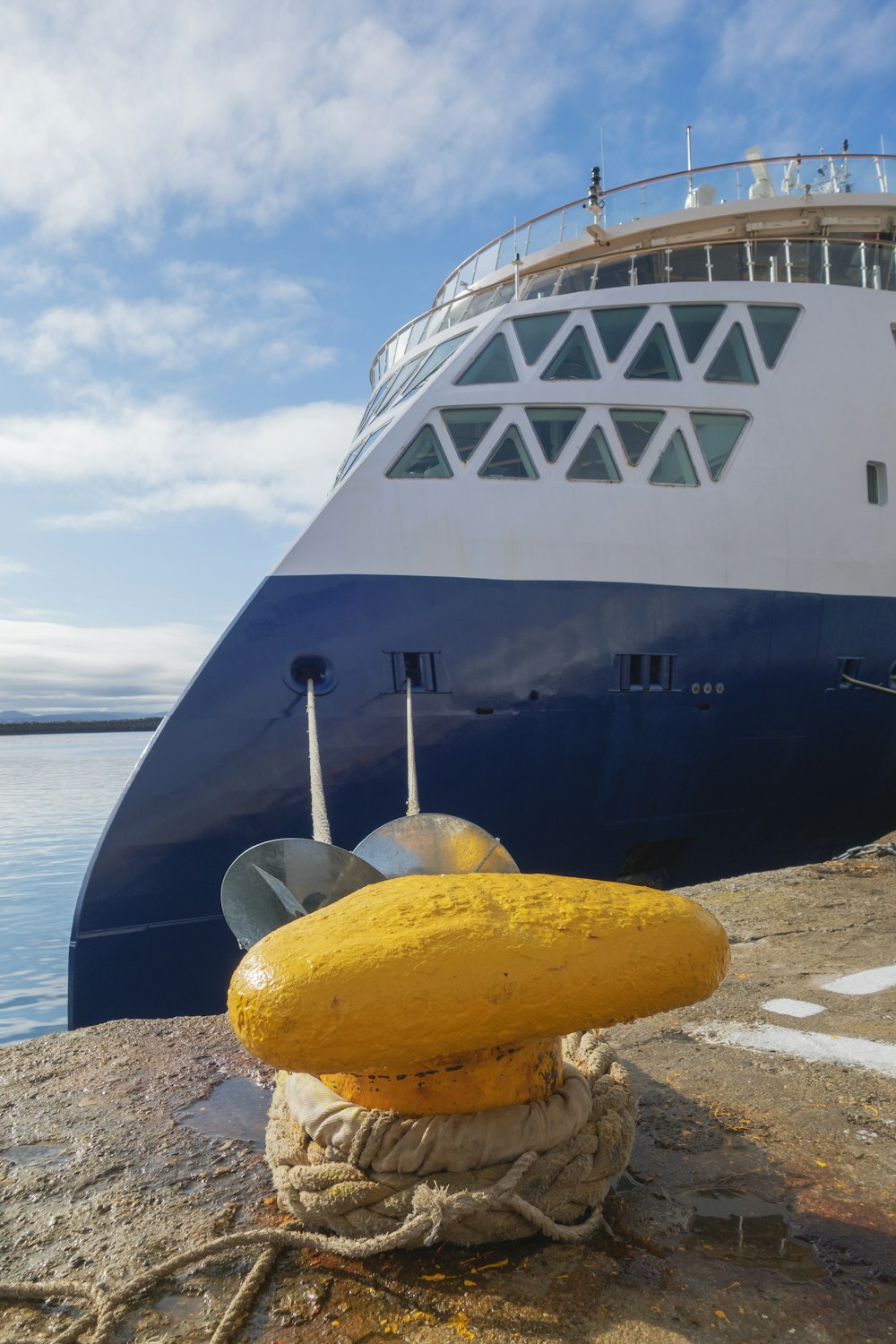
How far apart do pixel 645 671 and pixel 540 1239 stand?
6.50 metres

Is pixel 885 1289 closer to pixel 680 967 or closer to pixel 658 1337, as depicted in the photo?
pixel 658 1337

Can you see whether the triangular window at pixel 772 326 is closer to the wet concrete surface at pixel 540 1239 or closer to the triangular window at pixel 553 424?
the triangular window at pixel 553 424

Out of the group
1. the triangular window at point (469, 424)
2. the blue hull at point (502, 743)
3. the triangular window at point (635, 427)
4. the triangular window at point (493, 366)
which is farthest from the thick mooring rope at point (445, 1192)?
the triangular window at point (493, 366)

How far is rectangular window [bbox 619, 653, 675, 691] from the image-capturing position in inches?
319

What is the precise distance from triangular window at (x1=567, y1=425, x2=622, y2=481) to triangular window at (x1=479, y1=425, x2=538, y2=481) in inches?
20.8

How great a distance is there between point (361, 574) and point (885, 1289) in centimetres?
636

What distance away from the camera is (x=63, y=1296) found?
1.96 metres

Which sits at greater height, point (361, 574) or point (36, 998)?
point (361, 574)

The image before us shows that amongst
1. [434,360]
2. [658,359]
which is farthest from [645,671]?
[434,360]

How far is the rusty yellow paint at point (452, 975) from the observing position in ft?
6.07

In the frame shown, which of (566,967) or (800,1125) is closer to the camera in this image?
(566,967)

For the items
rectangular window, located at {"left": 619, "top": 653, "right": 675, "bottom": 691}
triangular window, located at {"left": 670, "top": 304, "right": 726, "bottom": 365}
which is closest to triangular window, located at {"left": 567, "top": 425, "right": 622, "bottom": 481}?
triangular window, located at {"left": 670, "top": 304, "right": 726, "bottom": 365}

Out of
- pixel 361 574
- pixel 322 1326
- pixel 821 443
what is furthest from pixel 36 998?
pixel 821 443

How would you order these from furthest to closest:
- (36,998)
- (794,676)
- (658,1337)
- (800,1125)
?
1. (36,998)
2. (794,676)
3. (800,1125)
4. (658,1337)
